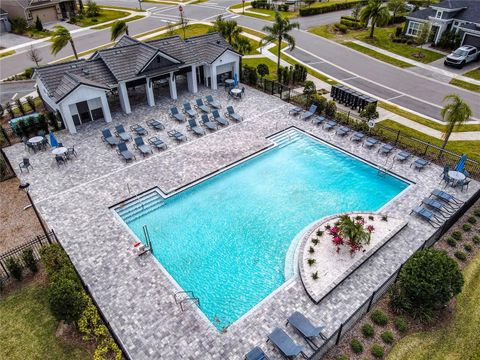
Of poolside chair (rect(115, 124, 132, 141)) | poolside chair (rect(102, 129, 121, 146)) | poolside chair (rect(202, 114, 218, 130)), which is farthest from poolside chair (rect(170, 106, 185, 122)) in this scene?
poolside chair (rect(102, 129, 121, 146))

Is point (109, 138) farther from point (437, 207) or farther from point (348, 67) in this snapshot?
point (348, 67)

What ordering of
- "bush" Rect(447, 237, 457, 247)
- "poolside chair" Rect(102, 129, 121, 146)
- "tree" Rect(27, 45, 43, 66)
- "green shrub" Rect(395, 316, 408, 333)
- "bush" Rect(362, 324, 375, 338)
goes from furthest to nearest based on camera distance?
1. "tree" Rect(27, 45, 43, 66)
2. "poolside chair" Rect(102, 129, 121, 146)
3. "bush" Rect(447, 237, 457, 247)
4. "green shrub" Rect(395, 316, 408, 333)
5. "bush" Rect(362, 324, 375, 338)

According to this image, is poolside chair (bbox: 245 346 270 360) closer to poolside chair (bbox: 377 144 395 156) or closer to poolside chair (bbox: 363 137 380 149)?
poolside chair (bbox: 377 144 395 156)

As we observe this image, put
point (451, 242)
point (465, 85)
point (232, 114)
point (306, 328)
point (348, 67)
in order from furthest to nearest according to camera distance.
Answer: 1. point (348, 67)
2. point (465, 85)
3. point (232, 114)
4. point (451, 242)
5. point (306, 328)

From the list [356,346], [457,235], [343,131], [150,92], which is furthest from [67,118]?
[457,235]

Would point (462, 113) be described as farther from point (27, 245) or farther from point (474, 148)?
point (27, 245)

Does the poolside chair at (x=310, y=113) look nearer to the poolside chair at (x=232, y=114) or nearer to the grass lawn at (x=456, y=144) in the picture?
the poolside chair at (x=232, y=114)
